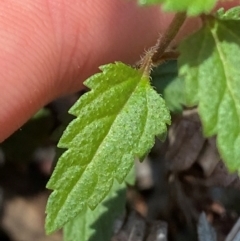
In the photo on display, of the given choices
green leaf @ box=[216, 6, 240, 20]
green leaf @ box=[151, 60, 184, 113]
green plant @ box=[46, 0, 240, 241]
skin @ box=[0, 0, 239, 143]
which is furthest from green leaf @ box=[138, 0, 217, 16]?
green leaf @ box=[151, 60, 184, 113]

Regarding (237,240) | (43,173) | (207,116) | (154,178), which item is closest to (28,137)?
(43,173)

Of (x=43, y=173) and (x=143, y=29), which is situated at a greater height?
(x=143, y=29)

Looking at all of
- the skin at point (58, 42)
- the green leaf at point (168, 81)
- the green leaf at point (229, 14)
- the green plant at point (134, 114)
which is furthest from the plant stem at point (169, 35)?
the green leaf at point (168, 81)

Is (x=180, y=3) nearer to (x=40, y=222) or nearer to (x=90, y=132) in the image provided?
(x=90, y=132)

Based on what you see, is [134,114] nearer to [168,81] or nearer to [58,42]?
[58,42]

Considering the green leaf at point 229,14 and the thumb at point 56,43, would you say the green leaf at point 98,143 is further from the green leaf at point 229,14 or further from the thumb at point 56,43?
the thumb at point 56,43

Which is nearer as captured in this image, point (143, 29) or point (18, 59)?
point (18, 59)

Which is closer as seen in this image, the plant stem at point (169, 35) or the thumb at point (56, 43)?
the plant stem at point (169, 35)
